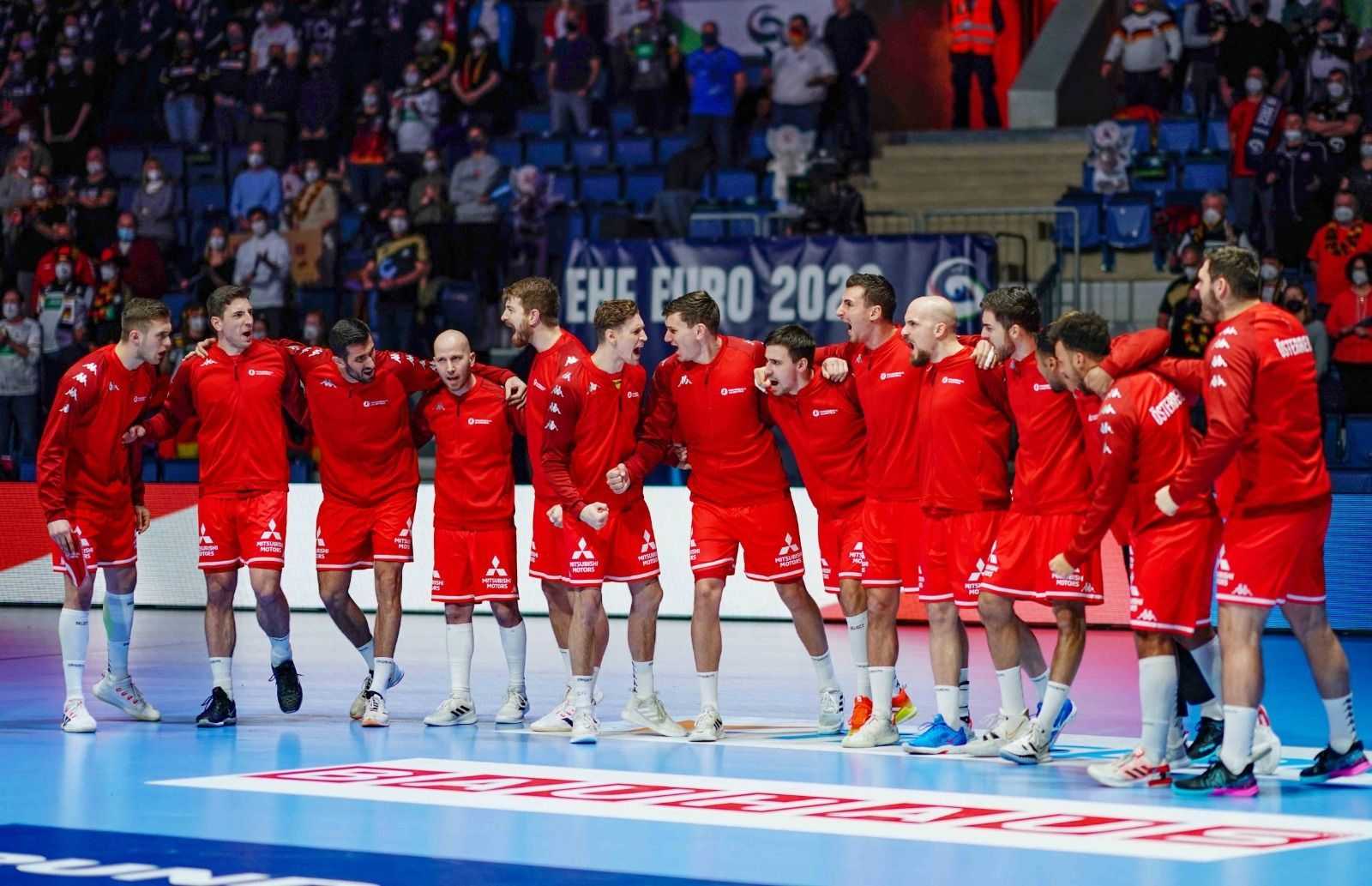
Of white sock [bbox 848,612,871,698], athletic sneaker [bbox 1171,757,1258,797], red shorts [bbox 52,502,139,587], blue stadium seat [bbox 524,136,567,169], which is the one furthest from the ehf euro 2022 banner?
athletic sneaker [bbox 1171,757,1258,797]

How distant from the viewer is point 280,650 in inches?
485

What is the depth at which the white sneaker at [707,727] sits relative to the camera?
1116 cm

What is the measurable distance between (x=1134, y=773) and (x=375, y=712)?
459cm

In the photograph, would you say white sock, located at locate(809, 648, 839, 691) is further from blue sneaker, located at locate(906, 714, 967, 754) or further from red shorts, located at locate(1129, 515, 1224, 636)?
red shorts, located at locate(1129, 515, 1224, 636)

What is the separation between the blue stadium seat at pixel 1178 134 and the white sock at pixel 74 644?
15084mm

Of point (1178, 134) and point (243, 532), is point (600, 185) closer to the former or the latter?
point (1178, 134)

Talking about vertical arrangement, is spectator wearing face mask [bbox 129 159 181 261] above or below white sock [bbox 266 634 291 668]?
above

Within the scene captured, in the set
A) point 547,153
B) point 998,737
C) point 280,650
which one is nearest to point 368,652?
point 280,650

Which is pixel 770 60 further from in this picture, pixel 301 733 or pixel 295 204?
pixel 301 733

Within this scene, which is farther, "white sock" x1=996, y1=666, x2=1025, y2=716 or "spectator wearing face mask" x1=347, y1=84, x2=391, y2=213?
"spectator wearing face mask" x1=347, y1=84, x2=391, y2=213

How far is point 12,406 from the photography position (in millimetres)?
23109

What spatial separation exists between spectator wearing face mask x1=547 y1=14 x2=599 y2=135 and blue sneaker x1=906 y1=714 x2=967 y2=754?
16.7 meters

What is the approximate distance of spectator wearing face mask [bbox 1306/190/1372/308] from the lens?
19703 mm

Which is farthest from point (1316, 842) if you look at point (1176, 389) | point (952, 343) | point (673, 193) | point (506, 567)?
point (673, 193)
